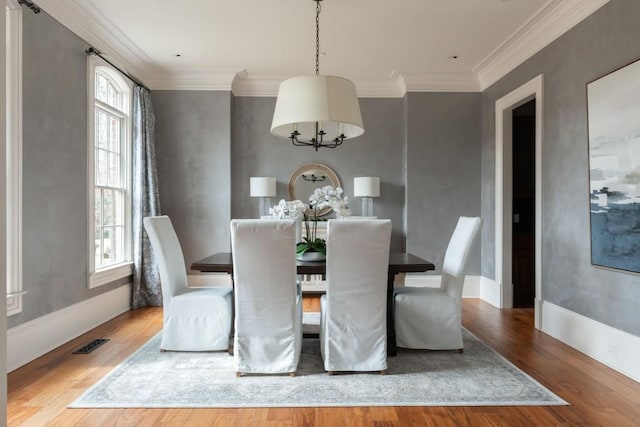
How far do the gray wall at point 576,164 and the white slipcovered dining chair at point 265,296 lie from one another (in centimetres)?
230

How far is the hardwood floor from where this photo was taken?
2248 millimetres

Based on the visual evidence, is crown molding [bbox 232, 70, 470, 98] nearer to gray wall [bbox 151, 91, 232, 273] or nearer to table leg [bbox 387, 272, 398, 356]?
gray wall [bbox 151, 91, 232, 273]

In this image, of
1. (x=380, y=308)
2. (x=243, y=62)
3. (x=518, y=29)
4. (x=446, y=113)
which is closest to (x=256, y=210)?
(x=243, y=62)

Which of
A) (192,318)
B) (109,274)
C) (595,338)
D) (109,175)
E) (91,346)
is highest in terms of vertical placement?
(109,175)

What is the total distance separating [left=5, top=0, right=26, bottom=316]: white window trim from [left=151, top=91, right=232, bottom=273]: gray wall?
104 inches

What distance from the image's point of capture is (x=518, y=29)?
424 centimetres

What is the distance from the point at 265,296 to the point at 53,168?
2.14 metres

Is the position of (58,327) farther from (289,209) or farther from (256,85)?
(256,85)

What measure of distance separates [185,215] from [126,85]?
5.70 feet

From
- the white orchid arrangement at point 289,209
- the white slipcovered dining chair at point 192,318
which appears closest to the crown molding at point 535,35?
the white orchid arrangement at point 289,209

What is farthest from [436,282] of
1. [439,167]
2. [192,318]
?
[192,318]

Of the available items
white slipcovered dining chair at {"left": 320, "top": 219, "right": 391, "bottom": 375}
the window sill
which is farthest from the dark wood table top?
the window sill

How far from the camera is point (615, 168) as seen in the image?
10.0 feet

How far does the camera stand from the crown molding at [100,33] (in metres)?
→ 3.57
